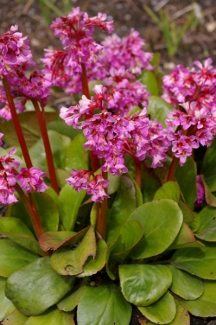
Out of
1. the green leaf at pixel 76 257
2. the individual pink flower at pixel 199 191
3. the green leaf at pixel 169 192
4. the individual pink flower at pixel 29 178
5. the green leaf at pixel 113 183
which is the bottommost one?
the individual pink flower at pixel 199 191

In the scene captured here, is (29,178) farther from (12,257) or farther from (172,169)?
(172,169)

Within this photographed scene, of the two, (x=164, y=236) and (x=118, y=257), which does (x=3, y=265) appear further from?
(x=164, y=236)

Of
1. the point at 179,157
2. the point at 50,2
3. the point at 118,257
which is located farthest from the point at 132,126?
the point at 50,2

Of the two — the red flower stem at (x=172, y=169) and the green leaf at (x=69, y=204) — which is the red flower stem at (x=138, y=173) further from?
the green leaf at (x=69, y=204)

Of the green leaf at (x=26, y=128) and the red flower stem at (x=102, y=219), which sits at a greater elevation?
the green leaf at (x=26, y=128)

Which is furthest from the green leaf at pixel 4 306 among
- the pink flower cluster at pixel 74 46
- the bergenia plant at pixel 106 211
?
the pink flower cluster at pixel 74 46

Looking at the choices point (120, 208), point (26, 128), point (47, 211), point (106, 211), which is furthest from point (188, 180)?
point (26, 128)
